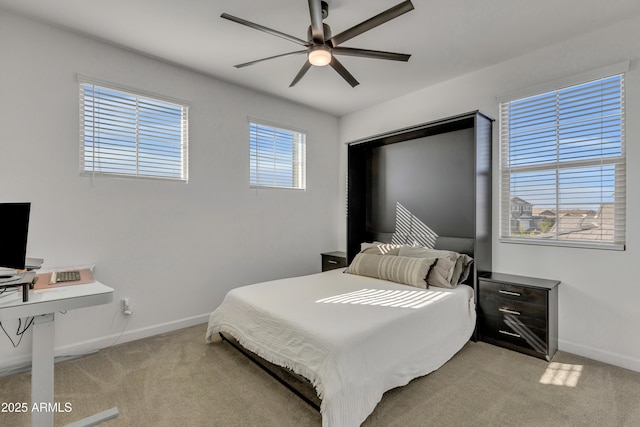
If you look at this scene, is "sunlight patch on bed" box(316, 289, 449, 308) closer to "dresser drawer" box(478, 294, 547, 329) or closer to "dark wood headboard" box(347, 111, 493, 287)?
"dresser drawer" box(478, 294, 547, 329)

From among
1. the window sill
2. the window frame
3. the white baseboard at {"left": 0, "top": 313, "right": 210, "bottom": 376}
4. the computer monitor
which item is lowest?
the white baseboard at {"left": 0, "top": 313, "right": 210, "bottom": 376}

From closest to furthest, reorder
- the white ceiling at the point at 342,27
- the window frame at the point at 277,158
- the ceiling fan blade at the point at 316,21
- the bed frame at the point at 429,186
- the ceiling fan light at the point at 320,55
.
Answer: the ceiling fan blade at the point at 316,21
the ceiling fan light at the point at 320,55
the white ceiling at the point at 342,27
the bed frame at the point at 429,186
the window frame at the point at 277,158

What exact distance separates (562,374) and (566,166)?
1.76 meters

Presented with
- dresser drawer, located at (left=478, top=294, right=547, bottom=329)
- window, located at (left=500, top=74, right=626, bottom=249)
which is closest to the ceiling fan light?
window, located at (left=500, top=74, right=626, bottom=249)

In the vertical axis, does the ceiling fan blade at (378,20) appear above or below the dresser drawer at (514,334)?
above

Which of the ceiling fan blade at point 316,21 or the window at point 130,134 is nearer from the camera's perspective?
the ceiling fan blade at point 316,21

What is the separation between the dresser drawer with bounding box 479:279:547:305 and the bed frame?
115 mm

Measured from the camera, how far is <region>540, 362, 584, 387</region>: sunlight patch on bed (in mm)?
2297

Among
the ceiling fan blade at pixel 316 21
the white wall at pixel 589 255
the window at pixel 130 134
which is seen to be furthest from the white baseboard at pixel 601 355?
the window at pixel 130 134

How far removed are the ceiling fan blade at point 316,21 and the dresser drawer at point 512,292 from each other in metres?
2.53

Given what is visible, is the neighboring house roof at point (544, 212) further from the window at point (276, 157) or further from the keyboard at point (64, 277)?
the keyboard at point (64, 277)

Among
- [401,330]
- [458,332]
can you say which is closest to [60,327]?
[401,330]

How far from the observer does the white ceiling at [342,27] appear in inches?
92.0

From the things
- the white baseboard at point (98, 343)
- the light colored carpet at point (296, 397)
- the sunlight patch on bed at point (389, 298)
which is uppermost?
the sunlight patch on bed at point (389, 298)
